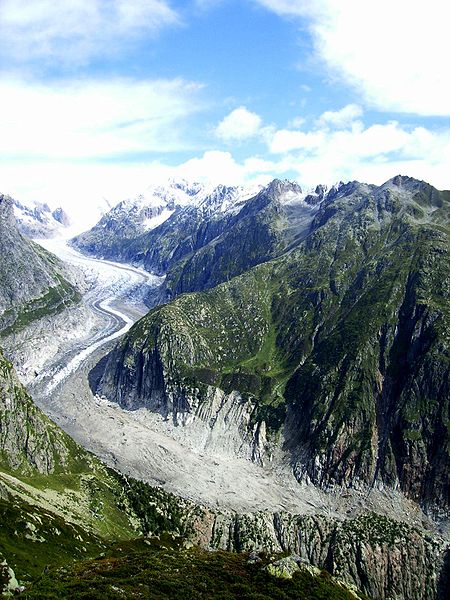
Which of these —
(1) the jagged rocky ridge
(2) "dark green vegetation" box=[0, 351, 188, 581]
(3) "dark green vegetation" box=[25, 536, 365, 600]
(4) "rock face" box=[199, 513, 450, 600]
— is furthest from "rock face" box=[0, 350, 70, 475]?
(3) "dark green vegetation" box=[25, 536, 365, 600]

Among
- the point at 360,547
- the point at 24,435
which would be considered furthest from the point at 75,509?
the point at 360,547

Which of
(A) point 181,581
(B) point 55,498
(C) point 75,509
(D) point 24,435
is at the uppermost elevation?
(A) point 181,581

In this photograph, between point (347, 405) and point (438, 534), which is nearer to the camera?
point (438, 534)

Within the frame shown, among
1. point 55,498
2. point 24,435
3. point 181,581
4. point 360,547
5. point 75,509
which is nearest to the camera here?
point 181,581

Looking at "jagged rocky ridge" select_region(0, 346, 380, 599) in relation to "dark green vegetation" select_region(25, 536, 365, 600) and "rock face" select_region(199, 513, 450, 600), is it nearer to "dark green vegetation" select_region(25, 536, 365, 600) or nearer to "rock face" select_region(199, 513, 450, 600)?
"rock face" select_region(199, 513, 450, 600)

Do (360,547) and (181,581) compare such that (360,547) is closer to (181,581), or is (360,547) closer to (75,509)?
(75,509)

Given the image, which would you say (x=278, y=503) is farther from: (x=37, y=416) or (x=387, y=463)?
(x=37, y=416)

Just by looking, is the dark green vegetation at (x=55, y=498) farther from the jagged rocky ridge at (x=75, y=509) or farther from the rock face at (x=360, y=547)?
the rock face at (x=360, y=547)

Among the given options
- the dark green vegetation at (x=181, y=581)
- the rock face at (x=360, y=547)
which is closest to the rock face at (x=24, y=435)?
the rock face at (x=360, y=547)

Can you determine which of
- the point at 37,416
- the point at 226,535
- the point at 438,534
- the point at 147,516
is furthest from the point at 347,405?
the point at 37,416
